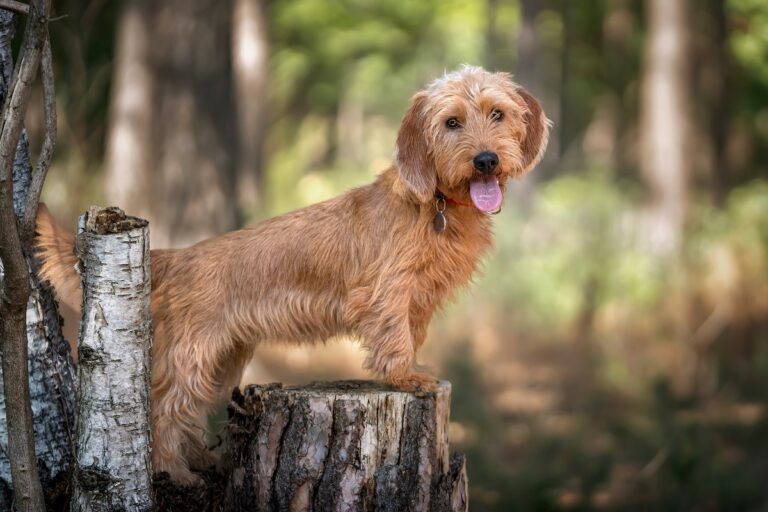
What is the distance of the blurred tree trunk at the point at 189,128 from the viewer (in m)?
9.03

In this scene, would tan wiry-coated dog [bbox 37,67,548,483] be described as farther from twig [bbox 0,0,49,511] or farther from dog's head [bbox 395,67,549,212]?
twig [bbox 0,0,49,511]

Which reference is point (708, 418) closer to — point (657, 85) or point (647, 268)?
point (647, 268)

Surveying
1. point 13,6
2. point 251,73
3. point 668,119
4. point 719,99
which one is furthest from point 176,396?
point 719,99

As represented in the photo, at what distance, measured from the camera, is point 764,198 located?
17.4 metres

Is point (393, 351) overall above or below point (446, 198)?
below

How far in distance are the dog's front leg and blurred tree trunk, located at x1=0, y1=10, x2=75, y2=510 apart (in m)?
1.41

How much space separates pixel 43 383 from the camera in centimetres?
402

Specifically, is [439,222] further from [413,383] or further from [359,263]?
[413,383]

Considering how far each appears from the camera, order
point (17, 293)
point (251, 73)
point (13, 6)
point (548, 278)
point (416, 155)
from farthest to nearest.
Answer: point (251, 73) → point (548, 278) → point (416, 155) → point (17, 293) → point (13, 6)

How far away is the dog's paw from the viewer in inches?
169

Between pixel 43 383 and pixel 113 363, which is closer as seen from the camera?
pixel 113 363

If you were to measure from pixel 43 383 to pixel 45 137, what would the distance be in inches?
44.2

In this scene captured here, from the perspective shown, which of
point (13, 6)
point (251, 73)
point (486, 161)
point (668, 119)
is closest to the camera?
point (13, 6)

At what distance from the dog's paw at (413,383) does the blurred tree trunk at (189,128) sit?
504 cm
